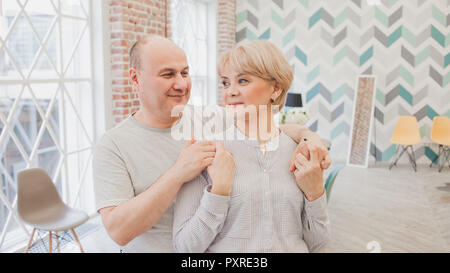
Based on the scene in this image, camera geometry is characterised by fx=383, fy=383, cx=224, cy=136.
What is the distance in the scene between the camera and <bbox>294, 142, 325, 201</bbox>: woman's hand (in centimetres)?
122

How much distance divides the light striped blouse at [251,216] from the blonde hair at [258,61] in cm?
31

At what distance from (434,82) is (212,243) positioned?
701 centimetres

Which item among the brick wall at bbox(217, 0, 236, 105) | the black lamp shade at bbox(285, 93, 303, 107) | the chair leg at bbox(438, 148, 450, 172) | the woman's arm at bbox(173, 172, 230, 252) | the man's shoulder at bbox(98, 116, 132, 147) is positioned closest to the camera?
the woman's arm at bbox(173, 172, 230, 252)

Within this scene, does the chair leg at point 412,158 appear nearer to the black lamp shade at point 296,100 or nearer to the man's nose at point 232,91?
the black lamp shade at point 296,100

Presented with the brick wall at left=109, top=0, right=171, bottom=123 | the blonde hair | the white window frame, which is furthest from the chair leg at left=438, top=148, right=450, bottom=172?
the blonde hair

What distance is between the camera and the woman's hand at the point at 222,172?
3.79ft

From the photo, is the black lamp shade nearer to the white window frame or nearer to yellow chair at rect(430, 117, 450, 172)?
yellow chair at rect(430, 117, 450, 172)

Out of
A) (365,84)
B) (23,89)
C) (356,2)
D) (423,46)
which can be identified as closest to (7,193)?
(23,89)

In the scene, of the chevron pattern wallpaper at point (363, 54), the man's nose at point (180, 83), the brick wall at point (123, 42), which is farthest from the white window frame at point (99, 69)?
the chevron pattern wallpaper at point (363, 54)

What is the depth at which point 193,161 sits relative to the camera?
118 centimetres

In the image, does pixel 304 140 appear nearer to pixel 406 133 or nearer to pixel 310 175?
pixel 310 175

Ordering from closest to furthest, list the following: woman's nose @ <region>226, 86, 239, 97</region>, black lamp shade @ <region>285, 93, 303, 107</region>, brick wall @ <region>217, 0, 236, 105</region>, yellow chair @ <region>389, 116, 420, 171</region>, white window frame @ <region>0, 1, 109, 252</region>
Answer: woman's nose @ <region>226, 86, 239, 97</region>
white window frame @ <region>0, 1, 109, 252</region>
black lamp shade @ <region>285, 93, 303, 107</region>
yellow chair @ <region>389, 116, 420, 171</region>
brick wall @ <region>217, 0, 236, 105</region>

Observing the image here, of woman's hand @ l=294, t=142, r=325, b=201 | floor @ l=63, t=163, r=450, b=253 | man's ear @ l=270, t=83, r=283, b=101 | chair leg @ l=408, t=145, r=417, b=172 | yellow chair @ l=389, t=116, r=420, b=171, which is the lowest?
floor @ l=63, t=163, r=450, b=253

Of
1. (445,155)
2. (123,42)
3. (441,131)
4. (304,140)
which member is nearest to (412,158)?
(445,155)
